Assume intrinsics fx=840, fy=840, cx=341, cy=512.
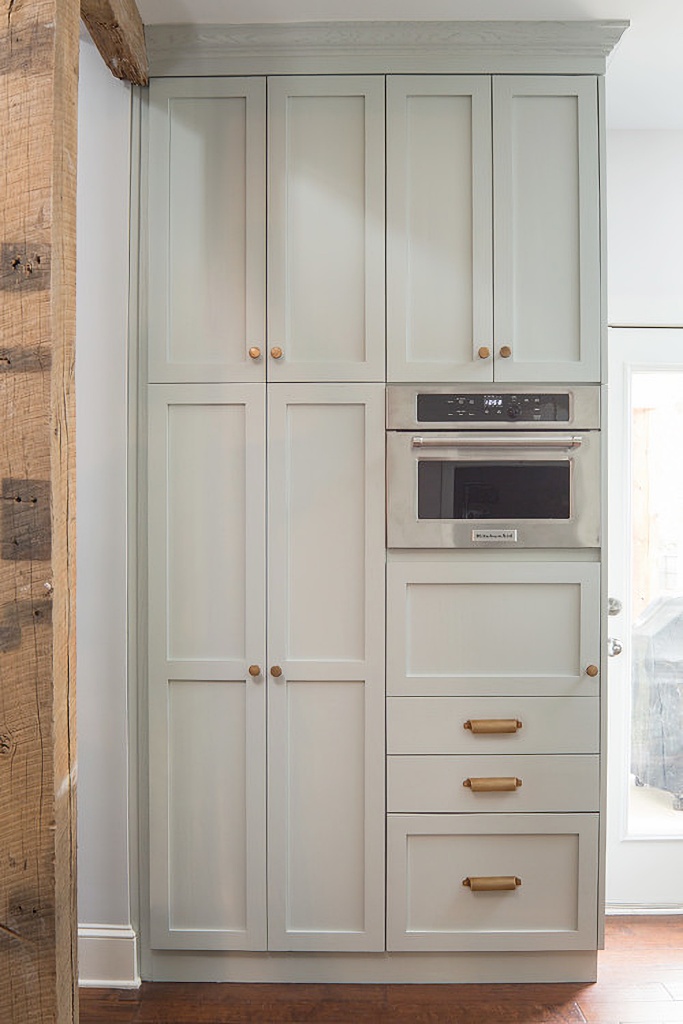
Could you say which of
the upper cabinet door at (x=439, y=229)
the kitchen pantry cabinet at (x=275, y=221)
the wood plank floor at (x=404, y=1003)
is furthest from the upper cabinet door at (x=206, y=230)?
the wood plank floor at (x=404, y=1003)

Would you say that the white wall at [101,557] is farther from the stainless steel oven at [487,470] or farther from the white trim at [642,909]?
the white trim at [642,909]

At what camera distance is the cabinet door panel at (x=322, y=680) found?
2352 millimetres

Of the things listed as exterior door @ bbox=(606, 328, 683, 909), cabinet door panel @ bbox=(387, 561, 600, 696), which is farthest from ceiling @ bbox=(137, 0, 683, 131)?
cabinet door panel @ bbox=(387, 561, 600, 696)

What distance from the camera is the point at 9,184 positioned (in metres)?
1.38

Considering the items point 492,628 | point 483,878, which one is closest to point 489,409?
point 492,628

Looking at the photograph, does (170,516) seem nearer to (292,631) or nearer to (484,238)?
(292,631)

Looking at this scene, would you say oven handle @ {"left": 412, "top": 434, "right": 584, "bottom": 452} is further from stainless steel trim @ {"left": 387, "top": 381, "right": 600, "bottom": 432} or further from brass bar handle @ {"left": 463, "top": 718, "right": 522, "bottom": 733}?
brass bar handle @ {"left": 463, "top": 718, "right": 522, "bottom": 733}

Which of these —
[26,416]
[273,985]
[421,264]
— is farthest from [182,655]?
[421,264]

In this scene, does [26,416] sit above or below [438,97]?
below

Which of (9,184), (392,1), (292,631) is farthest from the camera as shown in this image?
(292,631)

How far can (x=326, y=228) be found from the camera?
2.35 metres

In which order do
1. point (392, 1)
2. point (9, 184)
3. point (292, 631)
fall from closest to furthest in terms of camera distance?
point (9, 184), point (392, 1), point (292, 631)

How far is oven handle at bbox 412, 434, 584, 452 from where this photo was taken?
233 cm

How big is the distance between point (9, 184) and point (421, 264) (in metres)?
1.24
